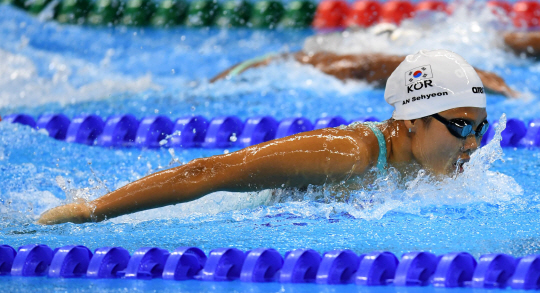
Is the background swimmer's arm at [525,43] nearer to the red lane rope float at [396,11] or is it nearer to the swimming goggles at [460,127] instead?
the red lane rope float at [396,11]

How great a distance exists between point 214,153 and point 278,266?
200cm

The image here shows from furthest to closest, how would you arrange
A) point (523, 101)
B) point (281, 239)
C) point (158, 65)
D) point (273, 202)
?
1. point (158, 65)
2. point (523, 101)
3. point (273, 202)
4. point (281, 239)

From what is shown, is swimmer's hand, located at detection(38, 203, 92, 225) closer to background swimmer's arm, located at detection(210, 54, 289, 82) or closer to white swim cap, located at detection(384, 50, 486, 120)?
white swim cap, located at detection(384, 50, 486, 120)

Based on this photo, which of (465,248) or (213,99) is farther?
(213,99)

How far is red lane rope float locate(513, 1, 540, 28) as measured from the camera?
7.24 m

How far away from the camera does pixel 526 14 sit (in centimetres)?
729

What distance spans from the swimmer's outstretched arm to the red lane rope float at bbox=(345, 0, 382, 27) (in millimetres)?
5226

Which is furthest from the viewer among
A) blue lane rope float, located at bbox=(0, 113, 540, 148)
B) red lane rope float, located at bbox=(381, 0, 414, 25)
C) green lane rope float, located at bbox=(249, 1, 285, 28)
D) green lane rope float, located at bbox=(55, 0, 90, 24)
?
green lane rope float, located at bbox=(55, 0, 90, 24)

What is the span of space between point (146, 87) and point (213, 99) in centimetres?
76

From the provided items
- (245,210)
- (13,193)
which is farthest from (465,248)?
(13,193)

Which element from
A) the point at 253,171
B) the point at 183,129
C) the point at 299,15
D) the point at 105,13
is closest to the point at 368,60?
the point at 183,129

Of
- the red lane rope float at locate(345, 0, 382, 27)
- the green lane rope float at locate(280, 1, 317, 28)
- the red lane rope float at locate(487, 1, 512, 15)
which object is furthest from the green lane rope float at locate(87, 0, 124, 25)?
the red lane rope float at locate(487, 1, 512, 15)

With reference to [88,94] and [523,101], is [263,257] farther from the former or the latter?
[88,94]

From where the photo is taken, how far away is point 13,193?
329cm
